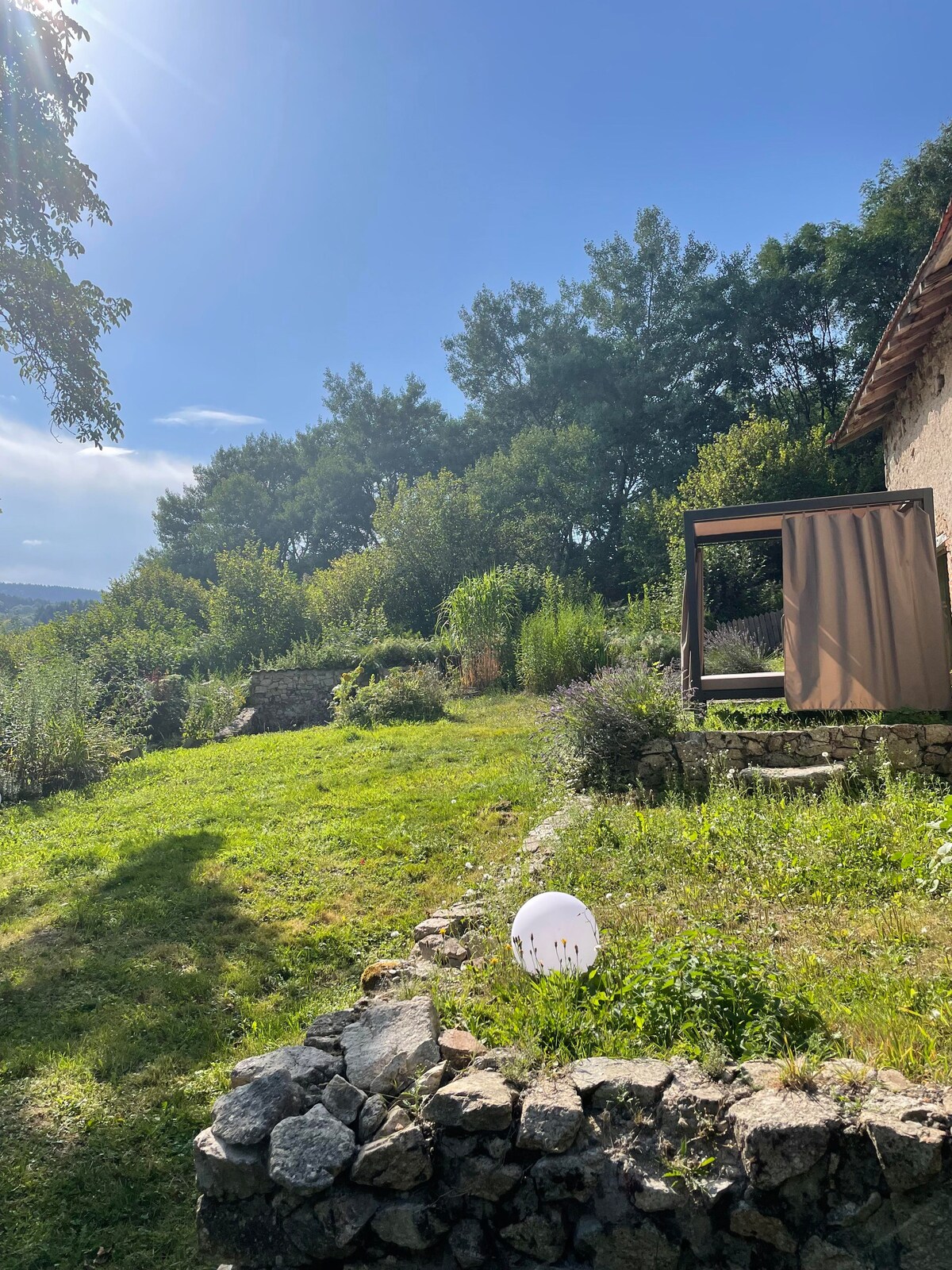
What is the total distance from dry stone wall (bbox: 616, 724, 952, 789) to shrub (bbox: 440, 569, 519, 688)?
278 inches

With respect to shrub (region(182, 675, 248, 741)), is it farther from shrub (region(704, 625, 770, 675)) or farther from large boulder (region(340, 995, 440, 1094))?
large boulder (region(340, 995, 440, 1094))

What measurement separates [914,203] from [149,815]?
23332 millimetres

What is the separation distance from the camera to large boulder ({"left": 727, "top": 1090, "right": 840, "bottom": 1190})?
6.24 feet

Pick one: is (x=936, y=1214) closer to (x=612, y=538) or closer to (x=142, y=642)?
(x=142, y=642)

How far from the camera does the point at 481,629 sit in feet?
45.4

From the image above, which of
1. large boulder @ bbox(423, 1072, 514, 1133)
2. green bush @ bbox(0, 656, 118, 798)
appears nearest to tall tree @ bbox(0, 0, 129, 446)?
green bush @ bbox(0, 656, 118, 798)

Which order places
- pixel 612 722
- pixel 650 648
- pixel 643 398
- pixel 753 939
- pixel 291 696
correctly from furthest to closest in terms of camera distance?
pixel 643 398, pixel 291 696, pixel 650 648, pixel 612 722, pixel 753 939

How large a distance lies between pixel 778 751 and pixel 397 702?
646cm

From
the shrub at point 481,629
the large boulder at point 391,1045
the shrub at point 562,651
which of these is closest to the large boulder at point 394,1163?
the large boulder at point 391,1045

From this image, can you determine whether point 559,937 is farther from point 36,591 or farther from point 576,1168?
point 36,591

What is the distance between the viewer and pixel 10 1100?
119 inches

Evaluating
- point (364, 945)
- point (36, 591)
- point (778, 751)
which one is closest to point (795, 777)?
point (778, 751)

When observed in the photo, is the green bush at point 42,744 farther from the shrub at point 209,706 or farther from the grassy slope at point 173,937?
the shrub at point 209,706

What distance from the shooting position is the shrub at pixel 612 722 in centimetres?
626
